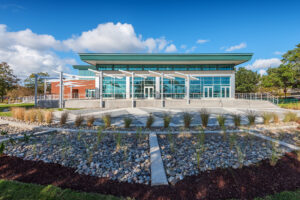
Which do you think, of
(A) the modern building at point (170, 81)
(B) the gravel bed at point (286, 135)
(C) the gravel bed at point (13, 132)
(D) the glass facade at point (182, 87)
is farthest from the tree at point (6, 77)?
(B) the gravel bed at point (286, 135)

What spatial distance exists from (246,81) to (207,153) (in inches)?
1626

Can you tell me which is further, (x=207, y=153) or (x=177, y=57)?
(x=177, y=57)

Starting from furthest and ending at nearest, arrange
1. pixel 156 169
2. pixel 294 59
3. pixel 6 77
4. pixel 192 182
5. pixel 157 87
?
1. pixel 157 87
2. pixel 294 59
3. pixel 6 77
4. pixel 156 169
5. pixel 192 182

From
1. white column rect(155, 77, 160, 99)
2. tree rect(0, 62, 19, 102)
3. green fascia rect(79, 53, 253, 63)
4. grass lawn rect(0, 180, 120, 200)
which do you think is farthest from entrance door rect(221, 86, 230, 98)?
tree rect(0, 62, 19, 102)

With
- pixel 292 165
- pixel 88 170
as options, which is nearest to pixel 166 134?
pixel 88 170

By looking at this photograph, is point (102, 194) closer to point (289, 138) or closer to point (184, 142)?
point (184, 142)

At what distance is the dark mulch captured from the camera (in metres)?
2.42

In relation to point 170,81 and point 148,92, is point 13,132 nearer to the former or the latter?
point 148,92

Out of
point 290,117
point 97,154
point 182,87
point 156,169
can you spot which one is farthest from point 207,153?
point 182,87

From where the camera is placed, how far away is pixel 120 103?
656 inches

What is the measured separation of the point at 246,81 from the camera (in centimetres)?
3669

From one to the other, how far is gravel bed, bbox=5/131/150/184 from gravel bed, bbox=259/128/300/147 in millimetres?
4900

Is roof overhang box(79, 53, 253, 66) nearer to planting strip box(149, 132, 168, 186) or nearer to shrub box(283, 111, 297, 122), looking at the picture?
shrub box(283, 111, 297, 122)

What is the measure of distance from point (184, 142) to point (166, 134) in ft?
3.23
